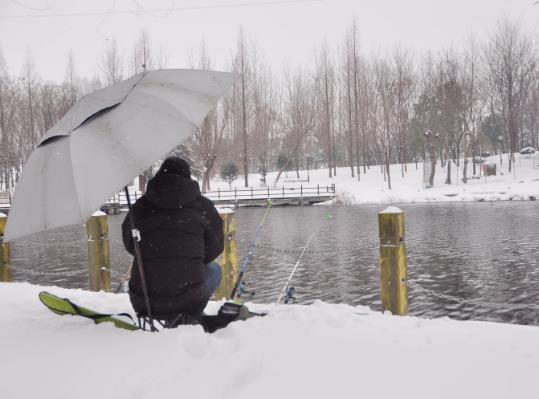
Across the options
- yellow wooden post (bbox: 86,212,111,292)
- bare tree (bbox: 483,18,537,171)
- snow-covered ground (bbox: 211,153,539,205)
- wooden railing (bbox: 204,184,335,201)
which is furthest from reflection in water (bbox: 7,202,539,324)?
bare tree (bbox: 483,18,537,171)

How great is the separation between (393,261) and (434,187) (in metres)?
33.2

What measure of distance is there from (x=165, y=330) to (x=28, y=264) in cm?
1154

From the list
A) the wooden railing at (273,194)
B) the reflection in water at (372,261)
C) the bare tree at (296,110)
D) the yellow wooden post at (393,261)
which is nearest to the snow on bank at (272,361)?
the yellow wooden post at (393,261)

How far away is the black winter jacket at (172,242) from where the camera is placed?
9.96 ft

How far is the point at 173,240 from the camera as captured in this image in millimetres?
3047

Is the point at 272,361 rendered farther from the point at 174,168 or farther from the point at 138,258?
the point at 174,168

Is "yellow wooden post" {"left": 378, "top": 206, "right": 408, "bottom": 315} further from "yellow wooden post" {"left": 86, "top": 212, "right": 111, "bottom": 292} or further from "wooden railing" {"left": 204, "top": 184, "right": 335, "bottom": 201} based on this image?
"wooden railing" {"left": 204, "top": 184, "right": 335, "bottom": 201}

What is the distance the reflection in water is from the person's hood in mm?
5346

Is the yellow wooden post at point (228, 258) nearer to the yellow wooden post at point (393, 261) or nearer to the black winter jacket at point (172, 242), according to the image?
the yellow wooden post at point (393, 261)

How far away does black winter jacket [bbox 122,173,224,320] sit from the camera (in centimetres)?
304

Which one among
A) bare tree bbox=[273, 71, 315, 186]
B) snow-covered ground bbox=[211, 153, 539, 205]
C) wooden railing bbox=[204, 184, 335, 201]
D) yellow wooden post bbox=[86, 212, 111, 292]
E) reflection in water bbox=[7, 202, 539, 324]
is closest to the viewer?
yellow wooden post bbox=[86, 212, 111, 292]

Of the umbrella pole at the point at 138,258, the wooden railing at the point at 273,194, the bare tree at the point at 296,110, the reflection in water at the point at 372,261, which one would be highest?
the bare tree at the point at 296,110

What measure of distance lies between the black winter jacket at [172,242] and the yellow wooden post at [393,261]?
202 cm

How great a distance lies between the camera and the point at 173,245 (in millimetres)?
3049
